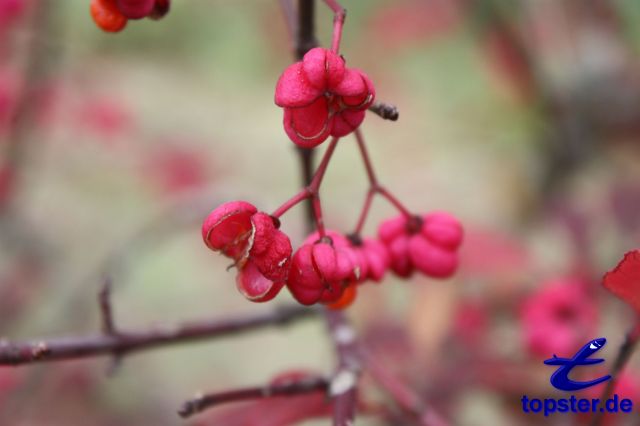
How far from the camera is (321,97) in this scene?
548mm

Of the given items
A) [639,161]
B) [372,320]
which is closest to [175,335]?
[372,320]

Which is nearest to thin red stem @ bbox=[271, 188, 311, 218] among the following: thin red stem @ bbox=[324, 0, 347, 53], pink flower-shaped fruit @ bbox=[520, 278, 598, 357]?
thin red stem @ bbox=[324, 0, 347, 53]

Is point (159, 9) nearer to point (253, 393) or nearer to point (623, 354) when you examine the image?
point (253, 393)

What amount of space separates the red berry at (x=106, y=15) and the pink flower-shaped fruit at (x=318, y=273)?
24cm

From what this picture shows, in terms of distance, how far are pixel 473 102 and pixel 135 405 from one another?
7.41 ft

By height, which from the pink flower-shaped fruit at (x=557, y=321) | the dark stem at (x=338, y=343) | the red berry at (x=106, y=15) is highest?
the red berry at (x=106, y=15)

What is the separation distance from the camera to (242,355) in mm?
2363

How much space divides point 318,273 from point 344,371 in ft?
0.69

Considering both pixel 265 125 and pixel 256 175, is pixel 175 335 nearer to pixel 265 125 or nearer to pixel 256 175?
pixel 256 175

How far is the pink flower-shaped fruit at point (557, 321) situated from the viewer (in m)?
1.05

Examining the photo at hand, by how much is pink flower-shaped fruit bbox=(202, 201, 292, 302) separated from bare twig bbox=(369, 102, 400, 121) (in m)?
0.12

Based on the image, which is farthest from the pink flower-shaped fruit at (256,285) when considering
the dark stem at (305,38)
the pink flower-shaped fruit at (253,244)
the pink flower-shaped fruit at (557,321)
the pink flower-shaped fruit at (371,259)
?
the pink flower-shaped fruit at (557,321)
